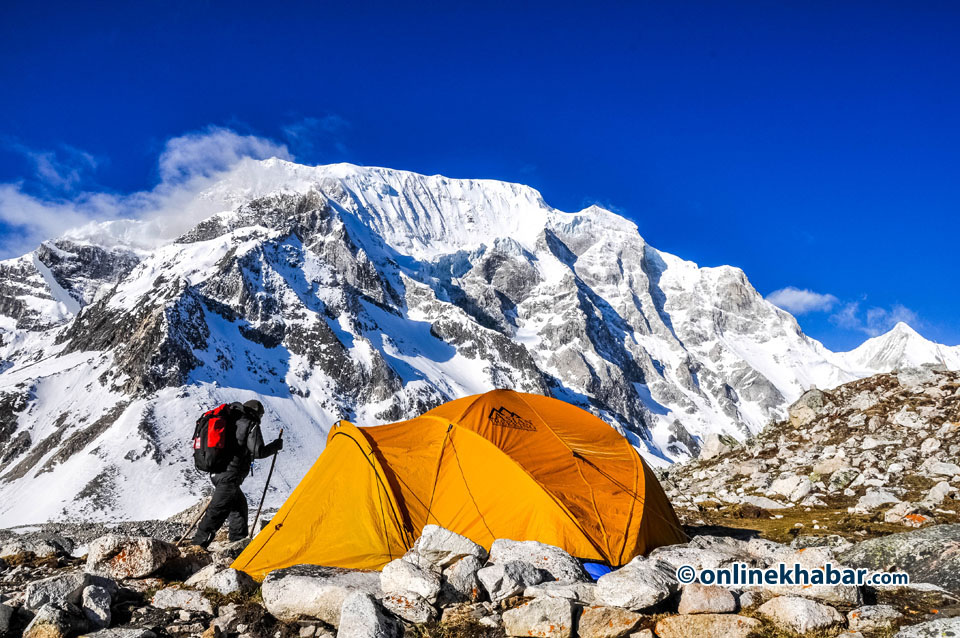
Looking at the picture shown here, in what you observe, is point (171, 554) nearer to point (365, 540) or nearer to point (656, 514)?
point (365, 540)

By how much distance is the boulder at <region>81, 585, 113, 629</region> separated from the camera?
727 cm

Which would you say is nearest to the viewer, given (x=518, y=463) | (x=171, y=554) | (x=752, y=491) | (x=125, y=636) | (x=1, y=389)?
(x=125, y=636)

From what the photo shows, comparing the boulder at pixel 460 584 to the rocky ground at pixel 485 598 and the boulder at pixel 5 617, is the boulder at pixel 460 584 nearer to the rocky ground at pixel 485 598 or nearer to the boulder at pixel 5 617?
the rocky ground at pixel 485 598

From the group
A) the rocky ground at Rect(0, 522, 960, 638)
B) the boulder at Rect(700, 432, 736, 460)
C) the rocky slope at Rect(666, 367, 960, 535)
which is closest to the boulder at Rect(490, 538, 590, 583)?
the rocky ground at Rect(0, 522, 960, 638)

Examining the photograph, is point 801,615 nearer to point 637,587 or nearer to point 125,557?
point 637,587

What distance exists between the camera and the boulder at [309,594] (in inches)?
298

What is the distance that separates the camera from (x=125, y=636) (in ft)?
22.4

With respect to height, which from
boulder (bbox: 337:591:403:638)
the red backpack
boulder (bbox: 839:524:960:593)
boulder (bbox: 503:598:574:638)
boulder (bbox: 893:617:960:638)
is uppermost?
the red backpack

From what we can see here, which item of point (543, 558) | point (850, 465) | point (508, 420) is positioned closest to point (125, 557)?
point (543, 558)

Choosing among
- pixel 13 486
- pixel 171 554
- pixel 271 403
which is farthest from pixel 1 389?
pixel 171 554

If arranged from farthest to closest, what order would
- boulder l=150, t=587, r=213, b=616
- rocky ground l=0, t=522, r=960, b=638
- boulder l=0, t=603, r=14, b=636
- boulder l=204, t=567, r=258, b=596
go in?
boulder l=204, t=567, r=258, b=596, boulder l=150, t=587, r=213, b=616, boulder l=0, t=603, r=14, b=636, rocky ground l=0, t=522, r=960, b=638

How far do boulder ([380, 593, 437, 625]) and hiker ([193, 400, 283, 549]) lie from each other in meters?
5.17

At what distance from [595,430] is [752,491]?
1021 cm

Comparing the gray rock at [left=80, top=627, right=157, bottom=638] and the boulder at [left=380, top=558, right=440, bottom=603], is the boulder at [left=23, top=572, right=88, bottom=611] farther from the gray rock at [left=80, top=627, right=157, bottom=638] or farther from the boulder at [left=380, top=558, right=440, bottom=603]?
the boulder at [left=380, top=558, right=440, bottom=603]
